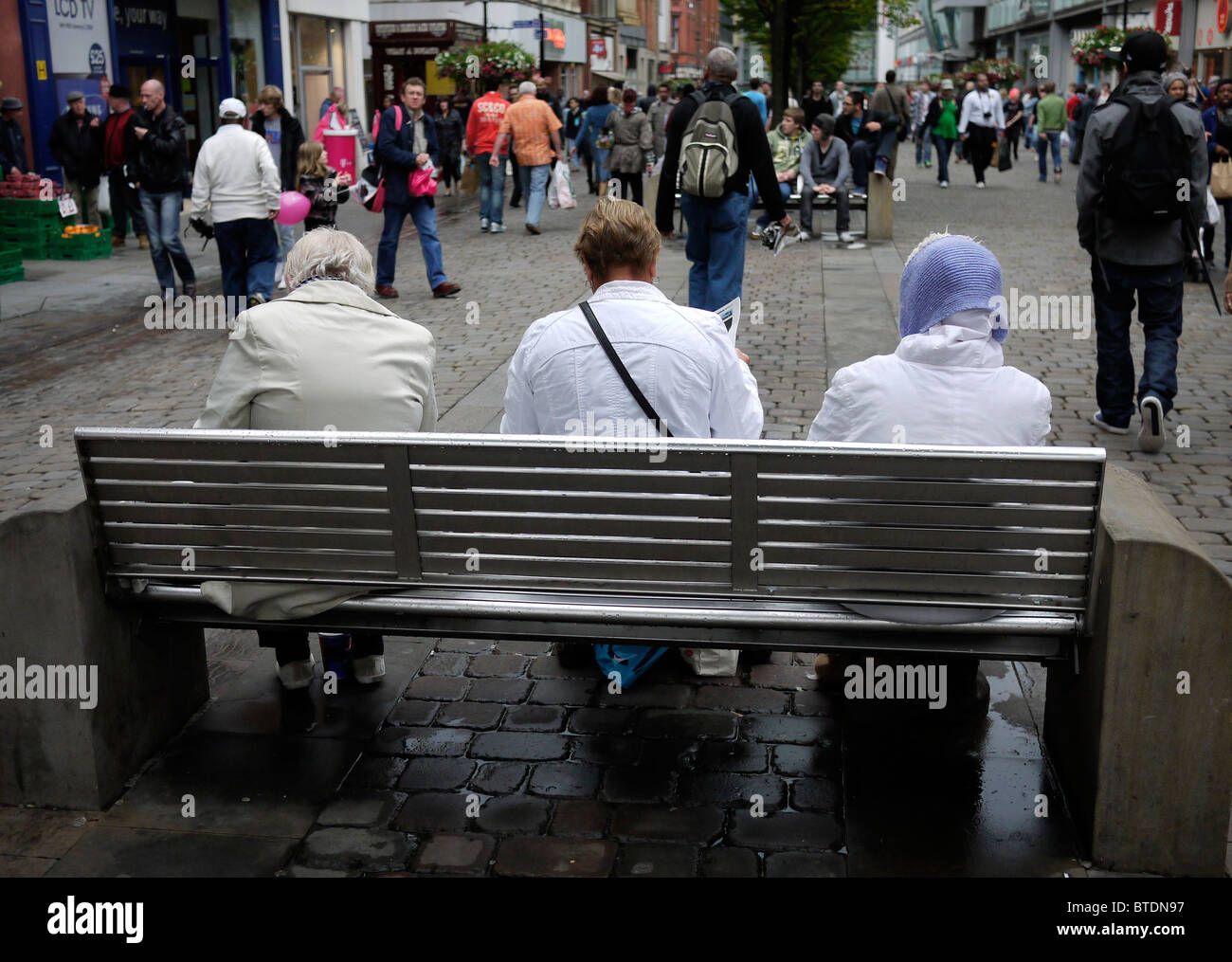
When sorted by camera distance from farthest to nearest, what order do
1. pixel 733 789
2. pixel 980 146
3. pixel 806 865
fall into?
pixel 980 146
pixel 733 789
pixel 806 865

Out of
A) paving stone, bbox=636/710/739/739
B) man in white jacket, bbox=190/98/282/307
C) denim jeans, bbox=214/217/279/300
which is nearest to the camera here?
paving stone, bbox=636/710/739/739

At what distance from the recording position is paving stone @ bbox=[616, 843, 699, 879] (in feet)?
11.3

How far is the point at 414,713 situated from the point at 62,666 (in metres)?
1.11

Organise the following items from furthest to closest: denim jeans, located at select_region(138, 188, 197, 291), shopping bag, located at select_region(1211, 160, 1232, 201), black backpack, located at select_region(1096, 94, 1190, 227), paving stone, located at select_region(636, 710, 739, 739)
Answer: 1. shopping bag, located at select_region(1211, 160, 1232, 201)
2. denim jeans, located at select_region(138, 188, 197, 291)
3. black backpack, located at select_region(1096, 94, 1190, 227)
4. paving stone, located at select_region(636, 710, 739, 739)

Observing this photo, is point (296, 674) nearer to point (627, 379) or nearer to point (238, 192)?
point (627, 379)

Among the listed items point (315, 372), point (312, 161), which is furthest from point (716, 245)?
A: point (315, 372)

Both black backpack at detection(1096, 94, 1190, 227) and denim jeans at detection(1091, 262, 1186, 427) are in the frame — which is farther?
denim jeans at detection(1091, 262, 1186, 427)

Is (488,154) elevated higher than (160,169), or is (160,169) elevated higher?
(488,154)

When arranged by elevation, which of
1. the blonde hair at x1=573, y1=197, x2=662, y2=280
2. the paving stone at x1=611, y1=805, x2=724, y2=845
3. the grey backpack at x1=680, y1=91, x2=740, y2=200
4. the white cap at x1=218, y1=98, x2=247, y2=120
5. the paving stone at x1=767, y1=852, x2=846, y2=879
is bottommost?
the paving stone at x1=767, y1=852, x2=846, y2=879

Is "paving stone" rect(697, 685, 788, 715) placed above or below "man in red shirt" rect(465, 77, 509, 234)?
below

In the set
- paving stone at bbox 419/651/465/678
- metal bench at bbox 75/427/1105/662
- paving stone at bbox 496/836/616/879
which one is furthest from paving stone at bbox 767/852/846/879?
paving stone at bbox 419/651/465/678

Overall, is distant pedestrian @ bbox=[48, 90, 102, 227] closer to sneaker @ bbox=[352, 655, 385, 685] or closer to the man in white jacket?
the man in white jacket

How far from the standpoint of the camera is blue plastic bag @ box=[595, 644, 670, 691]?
4.45 meters

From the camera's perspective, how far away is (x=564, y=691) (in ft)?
15.0
